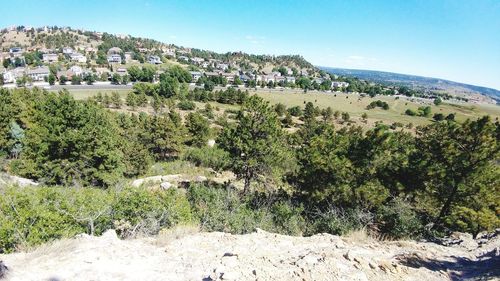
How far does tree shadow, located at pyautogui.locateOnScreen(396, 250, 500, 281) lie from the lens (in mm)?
Answer: 7825

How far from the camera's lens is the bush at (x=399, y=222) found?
45.2 ft

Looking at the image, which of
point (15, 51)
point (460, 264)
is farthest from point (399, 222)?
point (15, 51)

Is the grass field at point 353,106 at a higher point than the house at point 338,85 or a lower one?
lower

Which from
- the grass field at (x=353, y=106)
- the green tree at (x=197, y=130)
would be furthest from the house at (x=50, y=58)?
the green tree at (x=197, y=130)

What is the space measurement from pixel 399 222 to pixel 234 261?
33.6ft

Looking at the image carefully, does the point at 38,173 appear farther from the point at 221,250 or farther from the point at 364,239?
the point at 364,239

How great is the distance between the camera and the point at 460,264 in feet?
29.2

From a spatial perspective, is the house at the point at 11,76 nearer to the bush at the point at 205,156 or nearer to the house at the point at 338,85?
the bush at the point at 205,156

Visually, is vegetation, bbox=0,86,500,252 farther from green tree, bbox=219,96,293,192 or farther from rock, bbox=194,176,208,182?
rock, bbox=194,176,208,182

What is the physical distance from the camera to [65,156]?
24.2 metres

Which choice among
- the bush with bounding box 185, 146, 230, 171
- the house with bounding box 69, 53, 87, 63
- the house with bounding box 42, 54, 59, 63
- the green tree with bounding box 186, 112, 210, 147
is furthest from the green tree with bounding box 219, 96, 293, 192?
the house with bounding box 42, 54, 59, 63

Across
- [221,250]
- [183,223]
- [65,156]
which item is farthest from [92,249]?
[65,156]

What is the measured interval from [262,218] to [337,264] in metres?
7.76

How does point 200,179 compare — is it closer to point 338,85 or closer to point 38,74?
point 38,74
